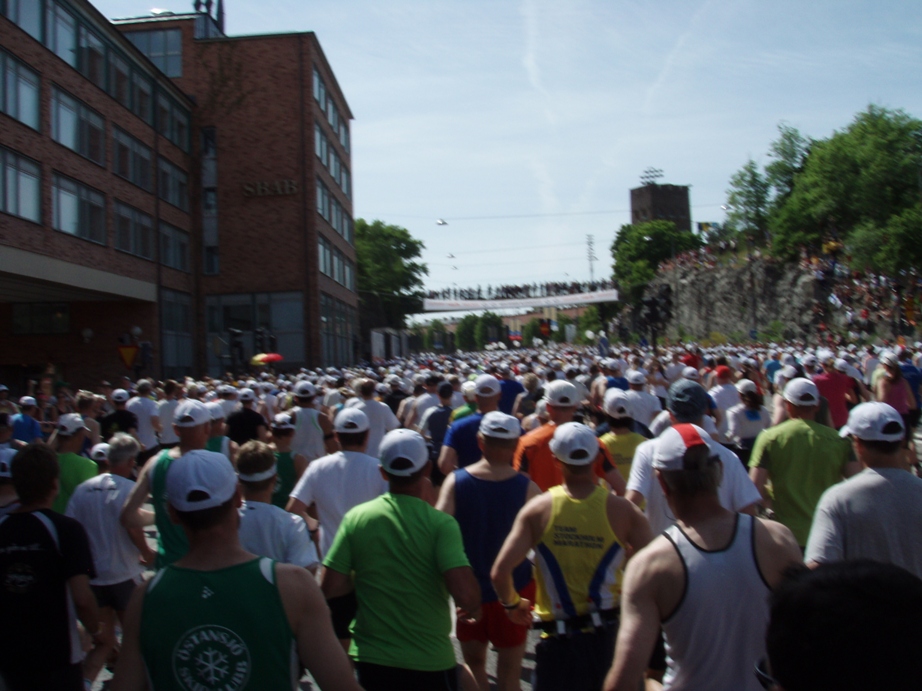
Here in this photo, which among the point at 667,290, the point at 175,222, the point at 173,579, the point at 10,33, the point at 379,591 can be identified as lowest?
the point at 379,591

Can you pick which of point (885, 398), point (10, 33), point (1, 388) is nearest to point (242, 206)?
point (10, 33)

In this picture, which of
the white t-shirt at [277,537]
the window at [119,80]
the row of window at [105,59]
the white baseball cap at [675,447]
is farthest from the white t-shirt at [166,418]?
the window at [119,80]

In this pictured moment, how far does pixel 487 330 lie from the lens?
99.9 metres

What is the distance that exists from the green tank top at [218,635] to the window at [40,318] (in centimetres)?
3357

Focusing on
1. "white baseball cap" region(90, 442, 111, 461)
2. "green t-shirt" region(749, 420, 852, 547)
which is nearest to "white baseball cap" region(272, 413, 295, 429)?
"white baseball cap" region(90, 442, 111, 461)

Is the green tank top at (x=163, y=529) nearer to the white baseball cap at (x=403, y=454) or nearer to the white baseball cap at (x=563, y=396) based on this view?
the white baseball cap at (x=403, y=454)

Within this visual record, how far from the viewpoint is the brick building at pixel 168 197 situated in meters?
25.6

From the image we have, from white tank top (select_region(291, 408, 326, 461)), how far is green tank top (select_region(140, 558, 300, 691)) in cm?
658

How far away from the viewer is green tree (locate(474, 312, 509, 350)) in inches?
3398

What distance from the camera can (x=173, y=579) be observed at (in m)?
2.63

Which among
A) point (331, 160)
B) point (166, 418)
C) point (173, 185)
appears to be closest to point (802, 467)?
point (166, 418)

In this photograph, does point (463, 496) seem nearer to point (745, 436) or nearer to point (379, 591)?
point (379, 591)

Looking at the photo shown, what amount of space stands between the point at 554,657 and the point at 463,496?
1118mm

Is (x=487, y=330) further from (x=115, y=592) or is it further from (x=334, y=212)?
(x=115, y=592)
